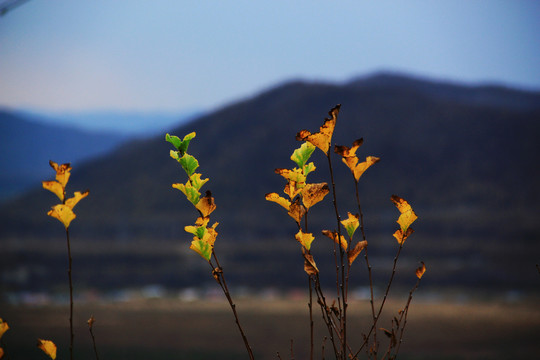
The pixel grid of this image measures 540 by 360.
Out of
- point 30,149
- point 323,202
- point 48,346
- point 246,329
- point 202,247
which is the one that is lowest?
point 246,329

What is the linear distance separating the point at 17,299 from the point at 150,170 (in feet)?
37.4

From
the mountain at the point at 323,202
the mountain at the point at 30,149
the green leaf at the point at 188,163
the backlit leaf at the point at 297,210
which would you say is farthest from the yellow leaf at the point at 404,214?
the mountain at the point at 30,149

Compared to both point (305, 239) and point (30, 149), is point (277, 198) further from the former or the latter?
point (30, 149)

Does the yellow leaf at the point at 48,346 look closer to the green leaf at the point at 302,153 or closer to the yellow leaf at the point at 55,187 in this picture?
the yellow leaf at the point at 55,187

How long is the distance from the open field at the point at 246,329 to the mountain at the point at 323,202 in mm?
4240

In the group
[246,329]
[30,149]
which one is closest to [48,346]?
[246,329]

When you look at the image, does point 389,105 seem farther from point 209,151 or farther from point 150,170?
point 150,170

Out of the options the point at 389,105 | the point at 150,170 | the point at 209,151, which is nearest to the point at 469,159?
the point at 389,105

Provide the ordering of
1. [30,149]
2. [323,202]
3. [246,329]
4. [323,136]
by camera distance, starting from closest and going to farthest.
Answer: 1. [323,136]
2. [246,329]
3. [323,202]
4. [30,149]

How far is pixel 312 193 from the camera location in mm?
586

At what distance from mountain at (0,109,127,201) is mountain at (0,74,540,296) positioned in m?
0.89

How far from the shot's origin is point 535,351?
9172mm

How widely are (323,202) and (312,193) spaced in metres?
23.0

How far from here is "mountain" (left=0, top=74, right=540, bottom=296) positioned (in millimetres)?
19281
